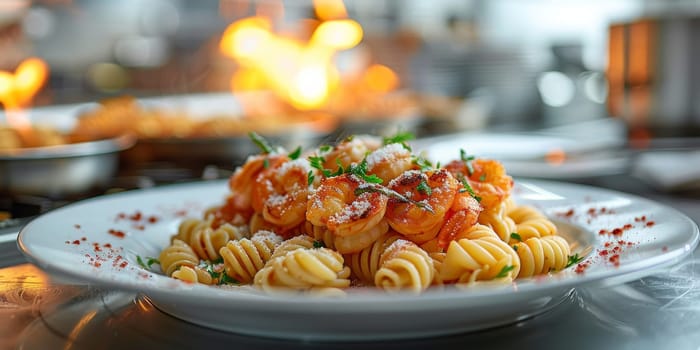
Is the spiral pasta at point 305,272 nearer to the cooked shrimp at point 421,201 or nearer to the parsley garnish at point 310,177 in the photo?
the cooked shrimp at point 421,201

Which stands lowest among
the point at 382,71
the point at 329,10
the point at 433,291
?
the point at 382,71

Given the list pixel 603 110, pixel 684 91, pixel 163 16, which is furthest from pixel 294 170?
pixel 163 16

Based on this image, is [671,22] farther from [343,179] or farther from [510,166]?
[343,179]

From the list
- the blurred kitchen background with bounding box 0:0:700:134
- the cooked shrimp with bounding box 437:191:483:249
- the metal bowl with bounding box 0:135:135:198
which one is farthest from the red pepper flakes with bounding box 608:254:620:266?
the blurred kitchen background with bounding box 0:0:700:134

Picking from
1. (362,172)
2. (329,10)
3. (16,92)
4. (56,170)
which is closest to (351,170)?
(362,172)

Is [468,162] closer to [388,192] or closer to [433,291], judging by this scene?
[388,192]

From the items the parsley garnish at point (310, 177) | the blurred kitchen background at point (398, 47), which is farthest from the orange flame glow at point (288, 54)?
the parsley garnish at point (310, 177)
